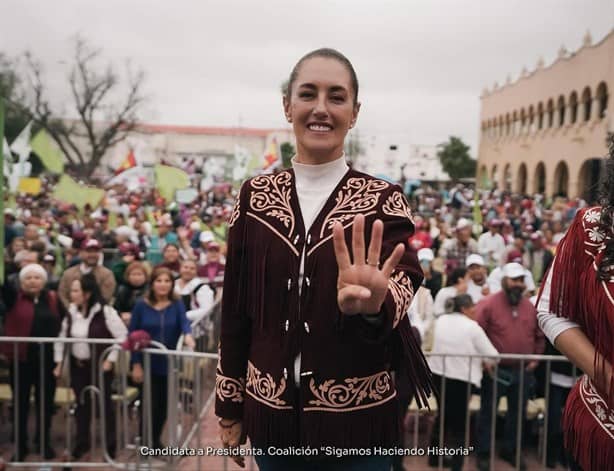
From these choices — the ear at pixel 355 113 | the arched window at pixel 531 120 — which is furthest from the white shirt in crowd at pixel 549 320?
the arched window at pixel 531 120

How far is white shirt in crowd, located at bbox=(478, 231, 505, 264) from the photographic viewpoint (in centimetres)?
1029

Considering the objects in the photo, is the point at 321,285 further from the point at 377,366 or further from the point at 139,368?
the point at 139,368

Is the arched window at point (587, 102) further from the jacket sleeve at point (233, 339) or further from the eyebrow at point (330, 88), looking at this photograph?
the jacket sleeve at point (233, 339)

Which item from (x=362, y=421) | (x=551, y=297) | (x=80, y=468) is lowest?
(x=80, y=468)

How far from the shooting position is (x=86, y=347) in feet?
15.9

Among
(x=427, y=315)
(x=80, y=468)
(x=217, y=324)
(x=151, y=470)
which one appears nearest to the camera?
(x=151, y=470)

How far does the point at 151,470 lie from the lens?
4.32m

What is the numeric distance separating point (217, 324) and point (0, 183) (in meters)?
2.90

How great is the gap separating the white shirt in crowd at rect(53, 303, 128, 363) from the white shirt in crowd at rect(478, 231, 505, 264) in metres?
6.98

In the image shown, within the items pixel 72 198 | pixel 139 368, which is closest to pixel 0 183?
pixel 139 368

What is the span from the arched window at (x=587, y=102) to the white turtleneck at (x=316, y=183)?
3252 cm

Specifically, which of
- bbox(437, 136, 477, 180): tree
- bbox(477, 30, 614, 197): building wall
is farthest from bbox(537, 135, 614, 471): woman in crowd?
bbox(437, 136, 477, 180): tree

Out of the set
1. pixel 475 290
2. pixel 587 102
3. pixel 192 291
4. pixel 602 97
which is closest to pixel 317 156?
pixel 192 291

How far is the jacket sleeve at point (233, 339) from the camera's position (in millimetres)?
1955
